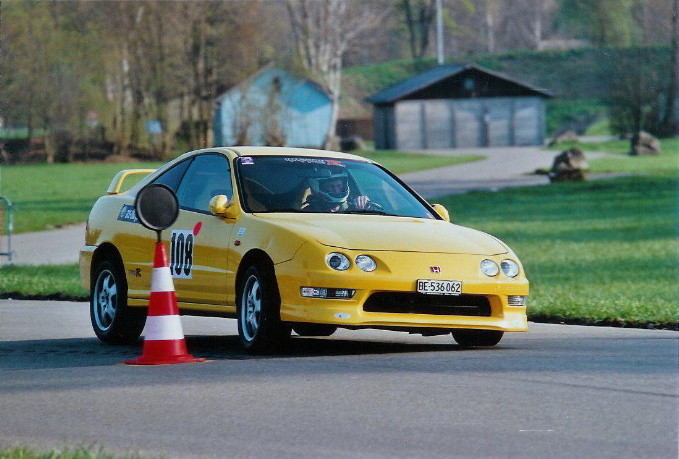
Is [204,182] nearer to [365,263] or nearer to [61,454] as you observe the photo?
[365,263]

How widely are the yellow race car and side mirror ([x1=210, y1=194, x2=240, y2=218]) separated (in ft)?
0.04

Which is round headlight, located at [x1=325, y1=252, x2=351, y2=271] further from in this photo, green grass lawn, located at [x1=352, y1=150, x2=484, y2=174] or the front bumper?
green grass lawn, located at [x1=352, y1=150, x2=484, y2=174]

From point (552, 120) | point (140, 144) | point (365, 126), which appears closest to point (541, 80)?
point (552, 120)

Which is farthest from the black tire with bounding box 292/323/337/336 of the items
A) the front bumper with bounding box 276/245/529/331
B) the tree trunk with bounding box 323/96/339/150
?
the tree trunk with bounding box 323/96/339/150

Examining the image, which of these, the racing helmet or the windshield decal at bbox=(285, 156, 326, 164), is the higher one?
the windshield decal at bbox=(285, 156, 326, 164)

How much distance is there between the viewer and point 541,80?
452 feet

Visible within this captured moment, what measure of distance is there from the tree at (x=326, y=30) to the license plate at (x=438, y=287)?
71.9 meters

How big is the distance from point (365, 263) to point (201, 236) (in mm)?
1583

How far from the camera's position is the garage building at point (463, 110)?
97000 millimetres

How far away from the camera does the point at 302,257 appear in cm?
1065

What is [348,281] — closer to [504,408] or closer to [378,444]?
[504,408]

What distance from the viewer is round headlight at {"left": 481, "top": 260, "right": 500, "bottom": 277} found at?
11.1 metres

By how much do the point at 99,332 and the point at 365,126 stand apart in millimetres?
110973

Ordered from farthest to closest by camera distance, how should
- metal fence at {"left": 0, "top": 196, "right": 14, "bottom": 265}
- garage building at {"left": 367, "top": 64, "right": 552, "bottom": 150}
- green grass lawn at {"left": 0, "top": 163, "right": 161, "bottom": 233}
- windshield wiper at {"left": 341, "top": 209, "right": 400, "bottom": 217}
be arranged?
garage building at {"left": 367, "top": 64, "right": 552, "bottom": 150} < green grass lawn at {"left": 0, "top": 163, "right": 161, "bottom": 233} < metal fence at {"left": 0, "top": 196, "right": 14, "bottom": 265} < windshield wiper at {"left": 341, "top": 209, "right": 400, "bottom": 217}
